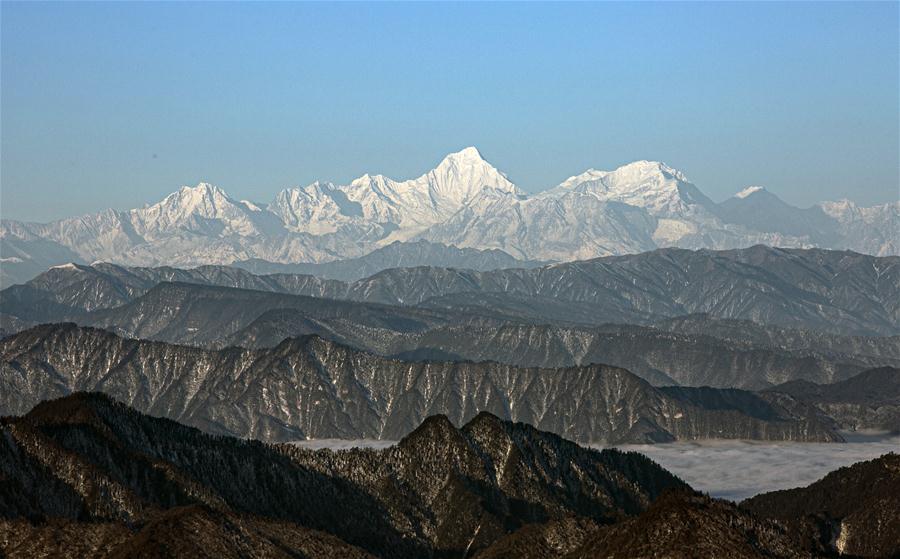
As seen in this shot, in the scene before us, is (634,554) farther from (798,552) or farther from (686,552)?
(798,552)

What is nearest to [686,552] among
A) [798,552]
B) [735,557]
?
[735,557]

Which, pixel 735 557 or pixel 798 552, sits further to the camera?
pixel 798 552

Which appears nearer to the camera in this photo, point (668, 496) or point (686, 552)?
point (686, 552)

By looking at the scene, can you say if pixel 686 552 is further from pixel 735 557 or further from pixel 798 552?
pixel 798 552

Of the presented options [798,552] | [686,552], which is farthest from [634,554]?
[798,552]

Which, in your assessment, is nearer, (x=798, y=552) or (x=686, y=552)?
(x=686, y=552)
